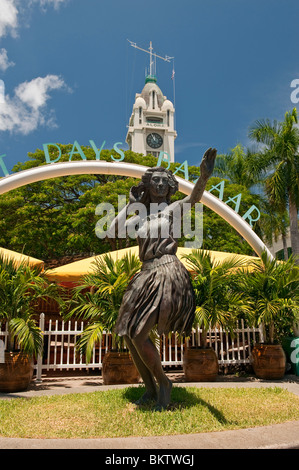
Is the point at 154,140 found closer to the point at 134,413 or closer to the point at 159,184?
the point at 159,184

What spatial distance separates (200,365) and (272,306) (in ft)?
5.32

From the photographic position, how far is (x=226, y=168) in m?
22.5

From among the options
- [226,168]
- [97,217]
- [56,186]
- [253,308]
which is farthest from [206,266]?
[226,168]

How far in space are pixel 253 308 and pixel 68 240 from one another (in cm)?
1153

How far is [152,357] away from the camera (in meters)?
3.48

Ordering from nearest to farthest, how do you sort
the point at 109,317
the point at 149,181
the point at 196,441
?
the point at 196,441, the point at 149,181, the point at 109,317

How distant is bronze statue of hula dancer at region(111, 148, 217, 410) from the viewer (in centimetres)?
341

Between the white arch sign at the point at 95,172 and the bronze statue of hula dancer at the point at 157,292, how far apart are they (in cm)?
428

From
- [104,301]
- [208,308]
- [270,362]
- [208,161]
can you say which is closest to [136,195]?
[208,161]

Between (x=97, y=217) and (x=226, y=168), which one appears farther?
(x=226, y=168)

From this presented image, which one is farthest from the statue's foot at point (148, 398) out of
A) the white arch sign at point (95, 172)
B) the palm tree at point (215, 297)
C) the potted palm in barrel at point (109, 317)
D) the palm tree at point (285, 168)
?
the palm tree at point (285, 168)

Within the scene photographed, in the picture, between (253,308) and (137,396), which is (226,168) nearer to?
(253,308)

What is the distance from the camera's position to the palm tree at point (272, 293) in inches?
245

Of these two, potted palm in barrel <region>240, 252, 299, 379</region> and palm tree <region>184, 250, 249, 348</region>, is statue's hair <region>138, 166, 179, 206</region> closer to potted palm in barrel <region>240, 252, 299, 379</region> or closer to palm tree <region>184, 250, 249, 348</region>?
palm tree <region>184, 250, 249, 348</region>
